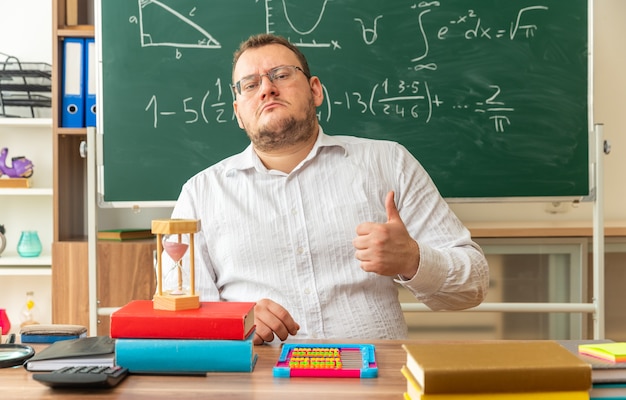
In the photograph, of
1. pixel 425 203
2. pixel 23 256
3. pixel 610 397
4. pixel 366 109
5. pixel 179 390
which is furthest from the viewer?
pixel 23 256

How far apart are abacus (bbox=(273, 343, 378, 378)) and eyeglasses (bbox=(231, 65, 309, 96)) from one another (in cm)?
91

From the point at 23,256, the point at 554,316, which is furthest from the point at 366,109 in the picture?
the point at 23,256

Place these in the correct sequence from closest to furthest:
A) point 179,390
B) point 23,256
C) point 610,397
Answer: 1. point 610,397
2. point 179,390
3. point 23,256

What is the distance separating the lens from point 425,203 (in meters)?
1.82

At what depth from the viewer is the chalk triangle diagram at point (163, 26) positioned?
259cm

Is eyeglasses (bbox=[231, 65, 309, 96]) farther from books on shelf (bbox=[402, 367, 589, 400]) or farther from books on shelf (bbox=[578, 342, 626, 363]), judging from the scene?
books on shelf (bbox=[402, 367, 589, 400])

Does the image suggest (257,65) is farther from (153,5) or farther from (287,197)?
(153,5)

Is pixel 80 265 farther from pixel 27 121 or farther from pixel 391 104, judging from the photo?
pixel 391 104

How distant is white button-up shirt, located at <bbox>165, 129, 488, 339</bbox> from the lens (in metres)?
1.73

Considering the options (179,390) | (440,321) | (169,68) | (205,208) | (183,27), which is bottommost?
(440,321)

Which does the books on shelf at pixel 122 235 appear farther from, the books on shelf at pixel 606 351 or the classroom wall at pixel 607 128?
the books on shelf at pixel 606 351

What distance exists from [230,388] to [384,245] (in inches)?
18.2

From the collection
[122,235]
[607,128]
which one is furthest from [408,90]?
[122,235]

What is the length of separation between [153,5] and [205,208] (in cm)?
110
